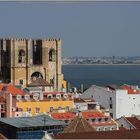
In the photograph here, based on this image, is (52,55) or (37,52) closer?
(52,55)

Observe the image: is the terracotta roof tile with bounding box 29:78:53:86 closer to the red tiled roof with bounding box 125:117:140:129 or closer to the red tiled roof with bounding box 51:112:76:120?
the red tiled roof with bounding box 51:112:76:120

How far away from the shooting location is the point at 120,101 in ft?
186

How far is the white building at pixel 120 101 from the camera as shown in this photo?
56656mm

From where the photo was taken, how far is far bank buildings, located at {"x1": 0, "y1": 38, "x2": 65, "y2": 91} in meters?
71.3

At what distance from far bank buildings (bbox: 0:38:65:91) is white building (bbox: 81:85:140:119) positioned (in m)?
12.6

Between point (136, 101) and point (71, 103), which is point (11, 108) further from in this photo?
point (136, 101)

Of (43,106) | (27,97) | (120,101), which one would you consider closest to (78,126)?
(43,106)

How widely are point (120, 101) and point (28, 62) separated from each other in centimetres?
1705

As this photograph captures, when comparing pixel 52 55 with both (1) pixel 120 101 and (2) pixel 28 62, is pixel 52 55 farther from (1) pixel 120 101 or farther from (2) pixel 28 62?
(1) pixel 120 101

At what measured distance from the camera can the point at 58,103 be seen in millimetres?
53156

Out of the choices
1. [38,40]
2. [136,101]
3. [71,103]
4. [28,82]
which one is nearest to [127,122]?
[71,103]

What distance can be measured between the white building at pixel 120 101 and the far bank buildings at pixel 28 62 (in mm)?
12607

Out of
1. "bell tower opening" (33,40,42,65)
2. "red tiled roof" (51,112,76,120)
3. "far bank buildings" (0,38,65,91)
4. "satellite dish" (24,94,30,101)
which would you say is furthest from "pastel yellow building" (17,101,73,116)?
"bell tower opening" (33,40,42,65)

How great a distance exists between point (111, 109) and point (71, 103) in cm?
487
